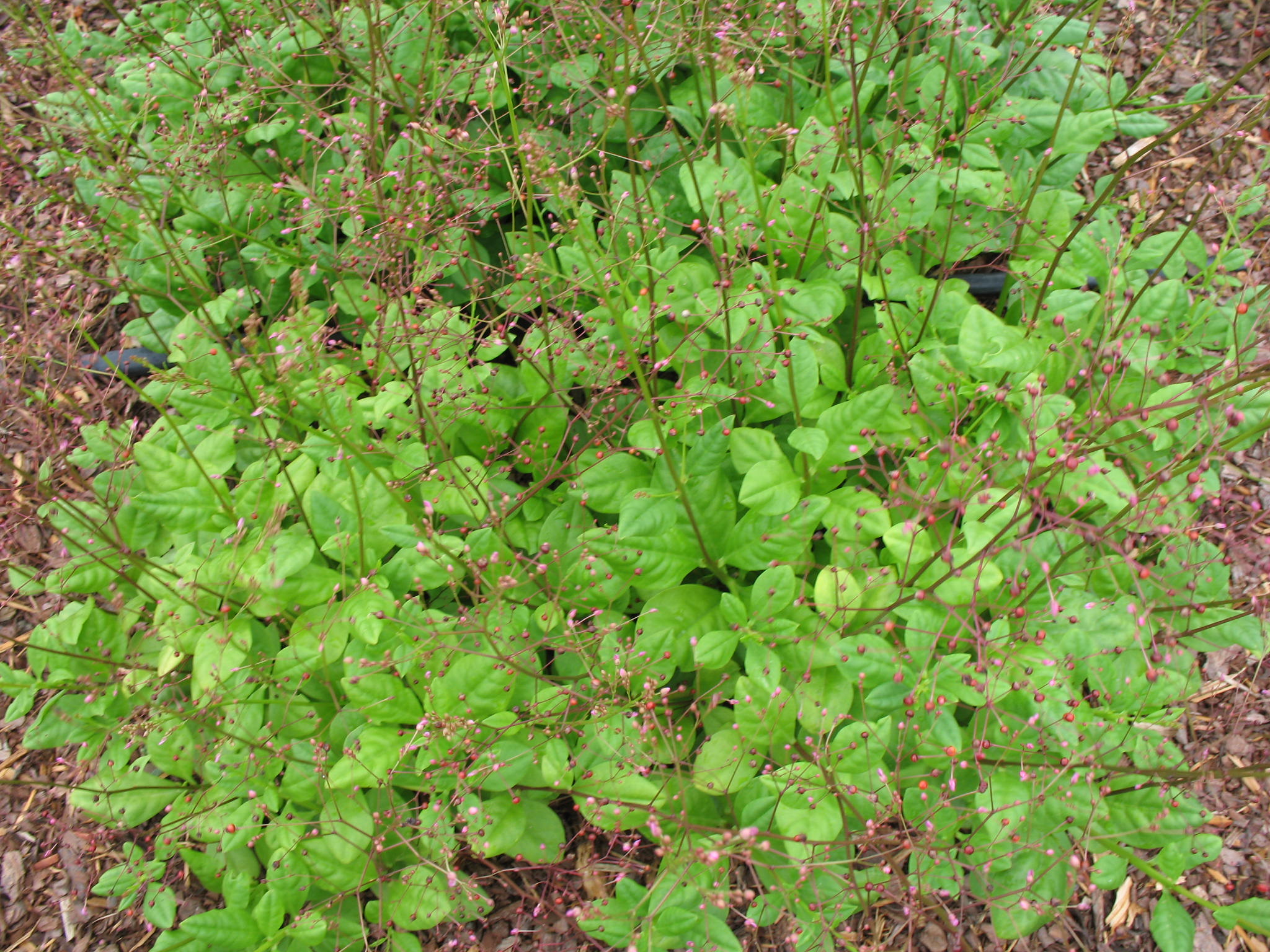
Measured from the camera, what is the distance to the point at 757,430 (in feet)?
8.39

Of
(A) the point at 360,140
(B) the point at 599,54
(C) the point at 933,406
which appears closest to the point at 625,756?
(C) the point at 933,406

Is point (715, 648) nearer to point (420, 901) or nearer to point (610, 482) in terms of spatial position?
point (610, 482)

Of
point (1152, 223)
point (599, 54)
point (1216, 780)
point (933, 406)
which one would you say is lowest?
point (1216, 780)

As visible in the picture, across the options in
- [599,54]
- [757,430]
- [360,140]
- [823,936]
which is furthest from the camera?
[599,54]

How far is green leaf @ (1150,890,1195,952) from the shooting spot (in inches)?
88.1

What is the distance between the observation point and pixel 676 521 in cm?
259

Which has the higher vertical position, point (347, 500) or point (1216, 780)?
point (347, 500)

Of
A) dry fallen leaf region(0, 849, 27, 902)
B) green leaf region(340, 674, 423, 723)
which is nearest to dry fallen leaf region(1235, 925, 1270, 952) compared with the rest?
green leaf region(340, 674, 423, 723)

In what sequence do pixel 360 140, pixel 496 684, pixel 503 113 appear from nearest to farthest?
pixel 496 684 < pixel 360 140 < pixel 503 113

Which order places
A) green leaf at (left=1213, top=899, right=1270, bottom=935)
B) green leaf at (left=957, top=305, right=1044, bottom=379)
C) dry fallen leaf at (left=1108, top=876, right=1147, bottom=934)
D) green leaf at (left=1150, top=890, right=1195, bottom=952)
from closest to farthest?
green leaf at (left=1213, top=899, right=1270, bottom=935) < green leaf at (left=1150, top=890, right=1195, bottom=952) < green leaf at (left=957, top=305, right=1044, bottom=379) < dry fallen leaf at (left=1108, top=876, right=1147, bottom=934)

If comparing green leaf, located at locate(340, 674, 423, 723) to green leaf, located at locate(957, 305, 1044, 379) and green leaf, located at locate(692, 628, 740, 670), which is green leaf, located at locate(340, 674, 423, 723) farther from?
green leaf, located at locate(957, 305, 1044, 379)

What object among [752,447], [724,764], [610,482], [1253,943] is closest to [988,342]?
[752,447]

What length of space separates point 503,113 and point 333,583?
1.59 m

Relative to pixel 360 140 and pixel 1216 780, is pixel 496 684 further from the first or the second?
pixel 1216 780
